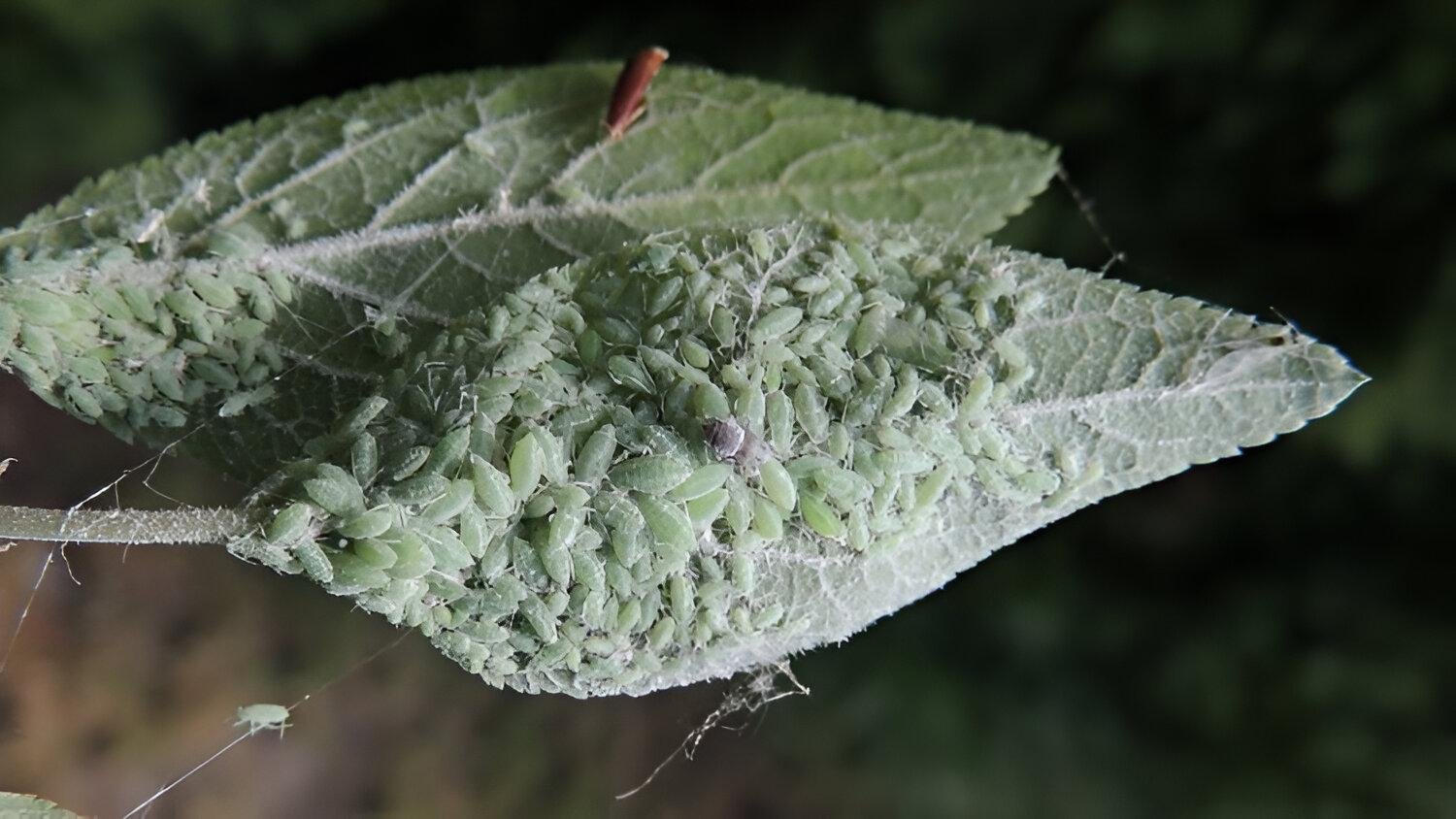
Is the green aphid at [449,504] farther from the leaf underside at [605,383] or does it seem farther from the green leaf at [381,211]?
the green leaf at [381,211]

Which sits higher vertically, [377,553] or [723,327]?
[723,327]

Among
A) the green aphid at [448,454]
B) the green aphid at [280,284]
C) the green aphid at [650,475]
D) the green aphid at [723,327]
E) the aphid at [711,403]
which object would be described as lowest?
the green aphid at [448,454]

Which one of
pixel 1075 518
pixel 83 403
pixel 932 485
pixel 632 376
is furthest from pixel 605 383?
pixel 1075 518

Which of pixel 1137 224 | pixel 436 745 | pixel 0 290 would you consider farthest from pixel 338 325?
pixel 1137 224

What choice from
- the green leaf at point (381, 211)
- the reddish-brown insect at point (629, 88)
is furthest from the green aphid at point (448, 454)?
the reddish-brown insect at point (629, 88)

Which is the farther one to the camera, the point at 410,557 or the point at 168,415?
the point at 168,415

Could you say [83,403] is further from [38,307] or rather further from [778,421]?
[778,421]

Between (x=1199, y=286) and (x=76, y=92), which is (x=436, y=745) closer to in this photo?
(x=76, y=92)
